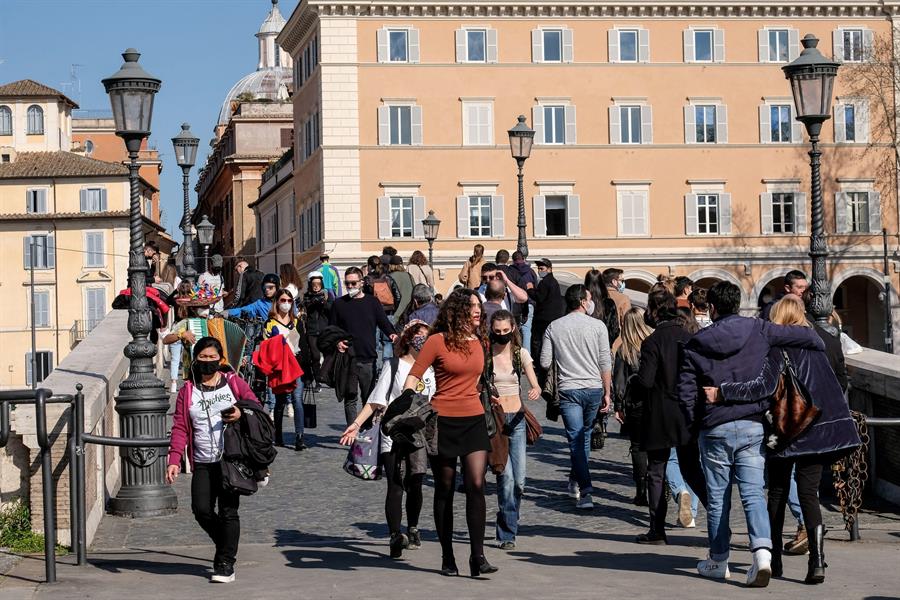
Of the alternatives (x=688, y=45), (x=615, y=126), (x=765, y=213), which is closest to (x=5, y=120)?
(x=615, y=126)

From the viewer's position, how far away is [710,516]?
1065 centimetres

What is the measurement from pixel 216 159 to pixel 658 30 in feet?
202

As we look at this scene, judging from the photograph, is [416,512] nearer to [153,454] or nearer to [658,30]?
[153,454]

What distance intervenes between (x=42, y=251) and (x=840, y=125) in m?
45.7

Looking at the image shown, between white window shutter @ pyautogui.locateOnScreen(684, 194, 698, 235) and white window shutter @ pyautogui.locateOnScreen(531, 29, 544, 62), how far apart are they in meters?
7.67

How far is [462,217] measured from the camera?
63.0 meters

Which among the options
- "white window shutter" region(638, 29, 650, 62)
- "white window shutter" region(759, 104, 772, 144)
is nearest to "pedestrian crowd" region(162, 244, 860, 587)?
"white window shutter" region(638, 29, 650, 62)

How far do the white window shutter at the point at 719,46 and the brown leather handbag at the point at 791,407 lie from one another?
182ft

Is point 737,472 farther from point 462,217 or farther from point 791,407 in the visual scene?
point 462,217

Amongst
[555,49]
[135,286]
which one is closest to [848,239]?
[555,49]

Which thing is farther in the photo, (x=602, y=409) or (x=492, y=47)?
(x=492, y=47)

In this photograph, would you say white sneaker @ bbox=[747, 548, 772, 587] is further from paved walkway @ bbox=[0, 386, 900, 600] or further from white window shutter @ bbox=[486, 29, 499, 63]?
white window shutter @ bbox=[486, 29, 499, 63]

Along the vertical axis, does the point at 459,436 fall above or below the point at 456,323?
below

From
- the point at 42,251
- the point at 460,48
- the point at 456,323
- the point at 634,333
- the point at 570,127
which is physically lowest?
the point at 634,333
